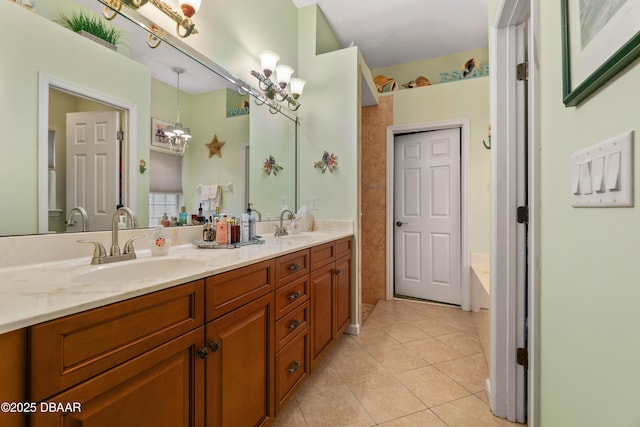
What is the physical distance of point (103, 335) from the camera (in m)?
0.64

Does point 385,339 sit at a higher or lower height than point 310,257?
lower

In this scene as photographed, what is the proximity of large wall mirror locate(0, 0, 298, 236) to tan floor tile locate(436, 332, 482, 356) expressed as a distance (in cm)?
192

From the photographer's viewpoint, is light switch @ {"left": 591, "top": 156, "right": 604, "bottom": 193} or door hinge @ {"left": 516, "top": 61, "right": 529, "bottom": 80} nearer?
light switch @ {"left": 591, "top": 156, "right": 604, "bottom": 193}

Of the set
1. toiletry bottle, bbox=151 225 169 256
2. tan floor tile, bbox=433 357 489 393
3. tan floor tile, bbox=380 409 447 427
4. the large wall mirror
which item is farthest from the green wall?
the large wall mirror

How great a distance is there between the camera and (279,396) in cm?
131

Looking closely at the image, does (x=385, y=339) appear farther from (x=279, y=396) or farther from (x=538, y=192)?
(x=538, y=192)

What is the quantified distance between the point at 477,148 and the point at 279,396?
2841 mm

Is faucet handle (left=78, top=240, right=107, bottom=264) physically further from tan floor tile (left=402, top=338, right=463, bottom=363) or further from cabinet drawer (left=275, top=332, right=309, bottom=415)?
tan floor tile (left=402, top=338, right=463, bottom=363)

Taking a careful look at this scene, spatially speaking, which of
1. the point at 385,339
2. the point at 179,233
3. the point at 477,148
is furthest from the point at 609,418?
the point at 477,148

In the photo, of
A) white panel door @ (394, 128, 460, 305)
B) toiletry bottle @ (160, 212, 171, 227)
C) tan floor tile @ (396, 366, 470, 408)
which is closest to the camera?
toiletry bottle @ (160, 212, 171, 227)

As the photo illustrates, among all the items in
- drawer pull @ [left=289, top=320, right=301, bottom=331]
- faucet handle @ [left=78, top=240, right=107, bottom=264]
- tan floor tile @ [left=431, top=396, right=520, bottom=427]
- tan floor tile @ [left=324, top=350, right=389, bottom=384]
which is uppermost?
faucet handle @ [left=78, top=240, right=107, bottom=264]

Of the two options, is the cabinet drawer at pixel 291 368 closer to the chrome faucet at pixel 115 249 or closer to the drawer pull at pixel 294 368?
the drawer pull at pixel 294 368

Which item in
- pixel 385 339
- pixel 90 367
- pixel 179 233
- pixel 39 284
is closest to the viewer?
pixel 90 367

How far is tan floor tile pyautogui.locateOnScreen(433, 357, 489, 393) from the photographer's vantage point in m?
1.69
